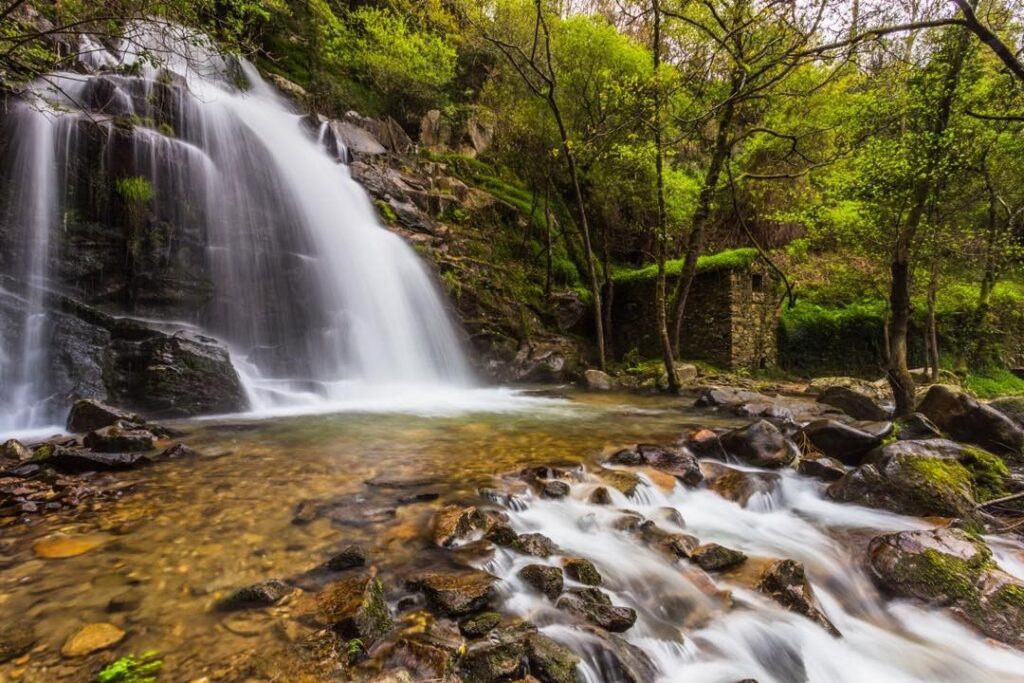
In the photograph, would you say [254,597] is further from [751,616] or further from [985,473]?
[985,473]

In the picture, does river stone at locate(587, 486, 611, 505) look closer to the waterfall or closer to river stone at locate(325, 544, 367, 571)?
river stone at locate(325, 544, 367, 571)

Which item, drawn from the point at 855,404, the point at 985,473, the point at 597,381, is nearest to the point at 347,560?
the point at 985,473


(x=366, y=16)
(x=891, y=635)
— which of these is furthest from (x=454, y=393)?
(x=366, y=16)

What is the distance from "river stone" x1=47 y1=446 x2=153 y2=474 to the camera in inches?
153

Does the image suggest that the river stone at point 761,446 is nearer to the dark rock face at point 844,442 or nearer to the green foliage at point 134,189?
the dark rock face at point 844,442

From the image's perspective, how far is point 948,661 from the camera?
2.45 m

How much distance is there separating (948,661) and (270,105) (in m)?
17.2

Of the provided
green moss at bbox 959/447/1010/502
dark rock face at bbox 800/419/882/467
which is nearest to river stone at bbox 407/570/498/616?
green moss at bbox 959/447/1010/502

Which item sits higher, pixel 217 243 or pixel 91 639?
pixel 217 243

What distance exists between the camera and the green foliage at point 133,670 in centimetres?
175

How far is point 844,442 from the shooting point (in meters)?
5.11

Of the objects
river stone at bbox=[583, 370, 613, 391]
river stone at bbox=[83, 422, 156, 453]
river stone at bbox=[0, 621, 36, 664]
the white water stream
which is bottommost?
the white water stream

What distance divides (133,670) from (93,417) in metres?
4.74

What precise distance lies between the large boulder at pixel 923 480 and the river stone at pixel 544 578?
9.87 ft
